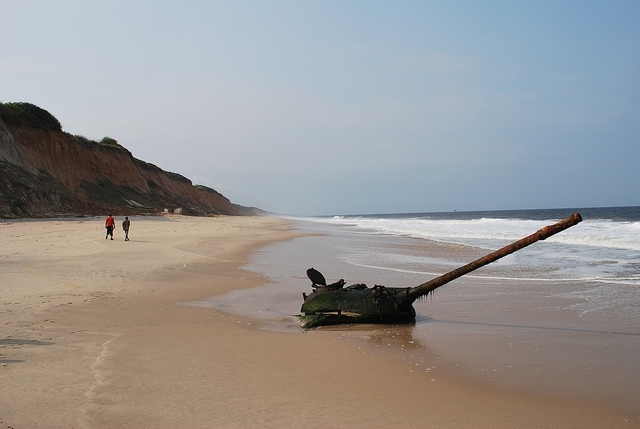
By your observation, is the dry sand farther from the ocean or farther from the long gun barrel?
the long gun barrel

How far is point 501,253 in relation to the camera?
22.0 ft

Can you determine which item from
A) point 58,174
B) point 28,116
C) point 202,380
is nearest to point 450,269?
point 202,380

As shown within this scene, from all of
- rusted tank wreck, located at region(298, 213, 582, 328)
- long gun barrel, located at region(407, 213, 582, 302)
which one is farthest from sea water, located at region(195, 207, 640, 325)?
long gun barrel, located at region(407, 213, 582, 302)

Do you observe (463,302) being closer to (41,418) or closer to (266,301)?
(266,301)

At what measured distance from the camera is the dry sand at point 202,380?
3.77m

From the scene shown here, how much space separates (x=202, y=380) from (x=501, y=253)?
427 cm

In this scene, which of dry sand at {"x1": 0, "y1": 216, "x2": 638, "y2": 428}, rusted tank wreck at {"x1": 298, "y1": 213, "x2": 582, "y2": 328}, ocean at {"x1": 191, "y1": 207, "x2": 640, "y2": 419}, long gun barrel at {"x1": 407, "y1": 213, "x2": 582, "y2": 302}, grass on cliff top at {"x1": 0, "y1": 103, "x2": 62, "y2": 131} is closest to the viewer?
dry sand at {"x1": 0, "y1": 216, "x2": 638, "y2": 428}

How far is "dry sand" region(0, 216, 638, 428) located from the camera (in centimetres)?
377

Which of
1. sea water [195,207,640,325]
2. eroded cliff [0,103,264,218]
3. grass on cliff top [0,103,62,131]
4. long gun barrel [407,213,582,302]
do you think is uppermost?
grass on cliff top [0,103,62,131]

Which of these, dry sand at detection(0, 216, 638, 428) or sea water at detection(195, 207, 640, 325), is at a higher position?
sea water at detection(195, 207, 640, 325)

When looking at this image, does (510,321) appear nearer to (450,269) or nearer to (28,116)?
(450,269)

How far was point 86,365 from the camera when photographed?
4.89 m

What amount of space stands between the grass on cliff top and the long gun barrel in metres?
41.8

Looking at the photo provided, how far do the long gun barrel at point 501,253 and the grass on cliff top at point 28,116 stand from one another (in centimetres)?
4183
